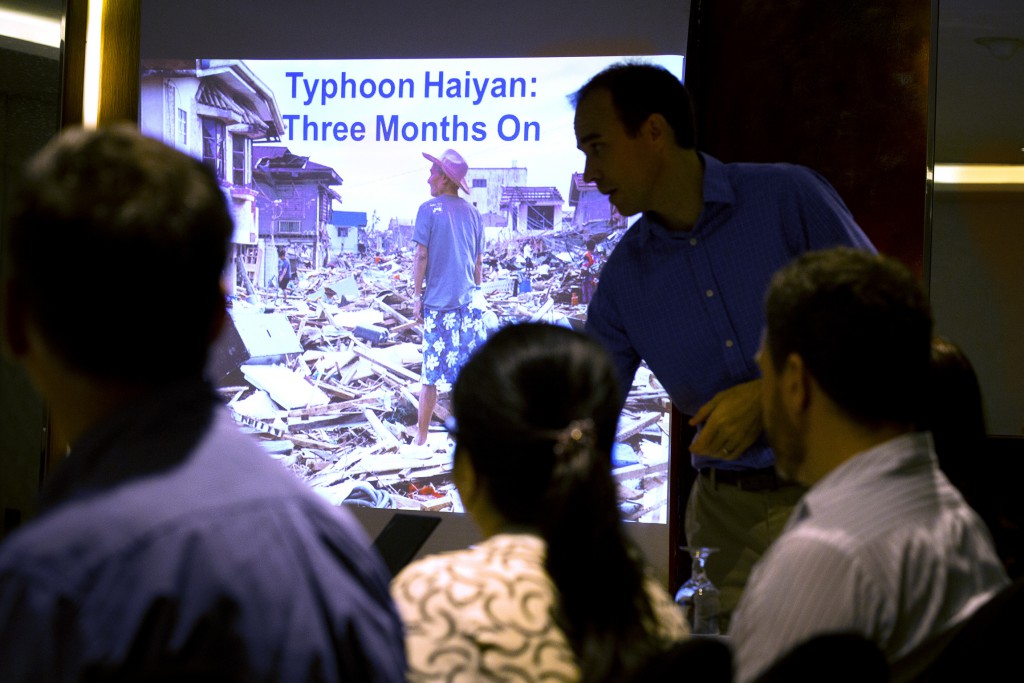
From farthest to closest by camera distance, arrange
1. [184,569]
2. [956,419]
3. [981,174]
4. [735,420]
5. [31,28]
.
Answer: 1. [31,28]
2. [981,174]
3. [735,420]
4. [956,419]
5. [184,569]

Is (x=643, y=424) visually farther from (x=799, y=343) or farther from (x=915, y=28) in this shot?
(x=799, y=343)

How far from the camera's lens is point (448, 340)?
5.03 m

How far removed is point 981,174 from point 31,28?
12.0ft

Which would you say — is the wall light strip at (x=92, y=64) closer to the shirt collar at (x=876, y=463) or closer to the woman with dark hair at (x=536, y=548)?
the woman with dark hair at (x=536, y=548)

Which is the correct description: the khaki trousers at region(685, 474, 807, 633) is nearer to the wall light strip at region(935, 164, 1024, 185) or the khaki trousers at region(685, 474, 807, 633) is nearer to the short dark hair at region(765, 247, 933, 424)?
the short dark hair at region(765, 247, 933, 424)

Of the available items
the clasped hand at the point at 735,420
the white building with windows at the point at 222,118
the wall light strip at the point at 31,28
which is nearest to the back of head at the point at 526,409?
the clasped hand at the point at 735,420

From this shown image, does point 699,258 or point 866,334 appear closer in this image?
point 866,334

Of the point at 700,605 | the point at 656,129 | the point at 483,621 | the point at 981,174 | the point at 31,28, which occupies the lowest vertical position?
the point at 700,605

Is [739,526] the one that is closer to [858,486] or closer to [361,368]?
[858,486]

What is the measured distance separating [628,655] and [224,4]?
176 inches

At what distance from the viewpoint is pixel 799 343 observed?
1.46 metres

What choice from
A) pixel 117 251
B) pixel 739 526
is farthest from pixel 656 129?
pixel 117 251

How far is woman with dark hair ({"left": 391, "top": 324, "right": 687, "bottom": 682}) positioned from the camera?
1.15 metres

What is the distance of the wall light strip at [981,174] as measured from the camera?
4137 millimetres
